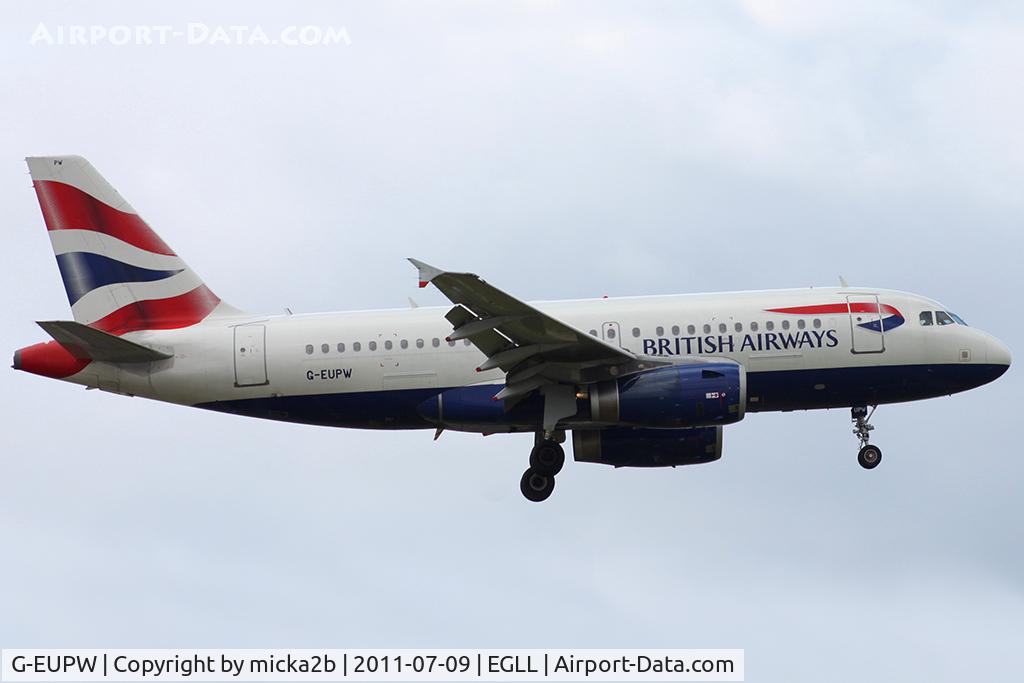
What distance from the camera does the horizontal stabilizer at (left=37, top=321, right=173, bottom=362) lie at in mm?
40156

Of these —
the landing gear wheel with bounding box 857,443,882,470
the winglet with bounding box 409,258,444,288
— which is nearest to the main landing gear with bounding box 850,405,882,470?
the landing gear wheel with bounding box 857,443,882,470

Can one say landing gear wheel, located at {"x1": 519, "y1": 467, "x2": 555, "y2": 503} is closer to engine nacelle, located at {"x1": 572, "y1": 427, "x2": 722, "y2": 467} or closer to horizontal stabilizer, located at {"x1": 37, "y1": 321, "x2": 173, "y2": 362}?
engine nacelle, located at {"x1": 572, "y1": 427, "x2": 722, "y2": 467}

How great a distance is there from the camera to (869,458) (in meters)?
43.0

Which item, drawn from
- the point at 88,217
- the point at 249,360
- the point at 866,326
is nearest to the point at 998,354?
the point at 866,326

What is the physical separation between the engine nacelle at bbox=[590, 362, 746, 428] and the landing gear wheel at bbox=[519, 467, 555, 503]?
3.29m

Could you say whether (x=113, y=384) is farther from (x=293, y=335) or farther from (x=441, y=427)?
(x=441, y=427)

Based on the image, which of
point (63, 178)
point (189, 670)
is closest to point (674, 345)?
point (189, 670)

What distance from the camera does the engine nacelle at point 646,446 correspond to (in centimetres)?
4403

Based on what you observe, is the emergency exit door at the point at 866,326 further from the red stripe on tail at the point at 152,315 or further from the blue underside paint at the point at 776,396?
the red stripe on tail at the point at 152,315

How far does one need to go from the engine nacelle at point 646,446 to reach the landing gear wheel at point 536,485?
1.53 m

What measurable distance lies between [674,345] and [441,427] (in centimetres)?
611

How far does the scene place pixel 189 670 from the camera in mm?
36688

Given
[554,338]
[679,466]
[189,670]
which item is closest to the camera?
[189,670]

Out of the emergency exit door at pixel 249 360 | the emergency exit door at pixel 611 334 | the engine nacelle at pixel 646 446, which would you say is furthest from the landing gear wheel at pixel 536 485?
the emergency exit door at pixel 249 360
